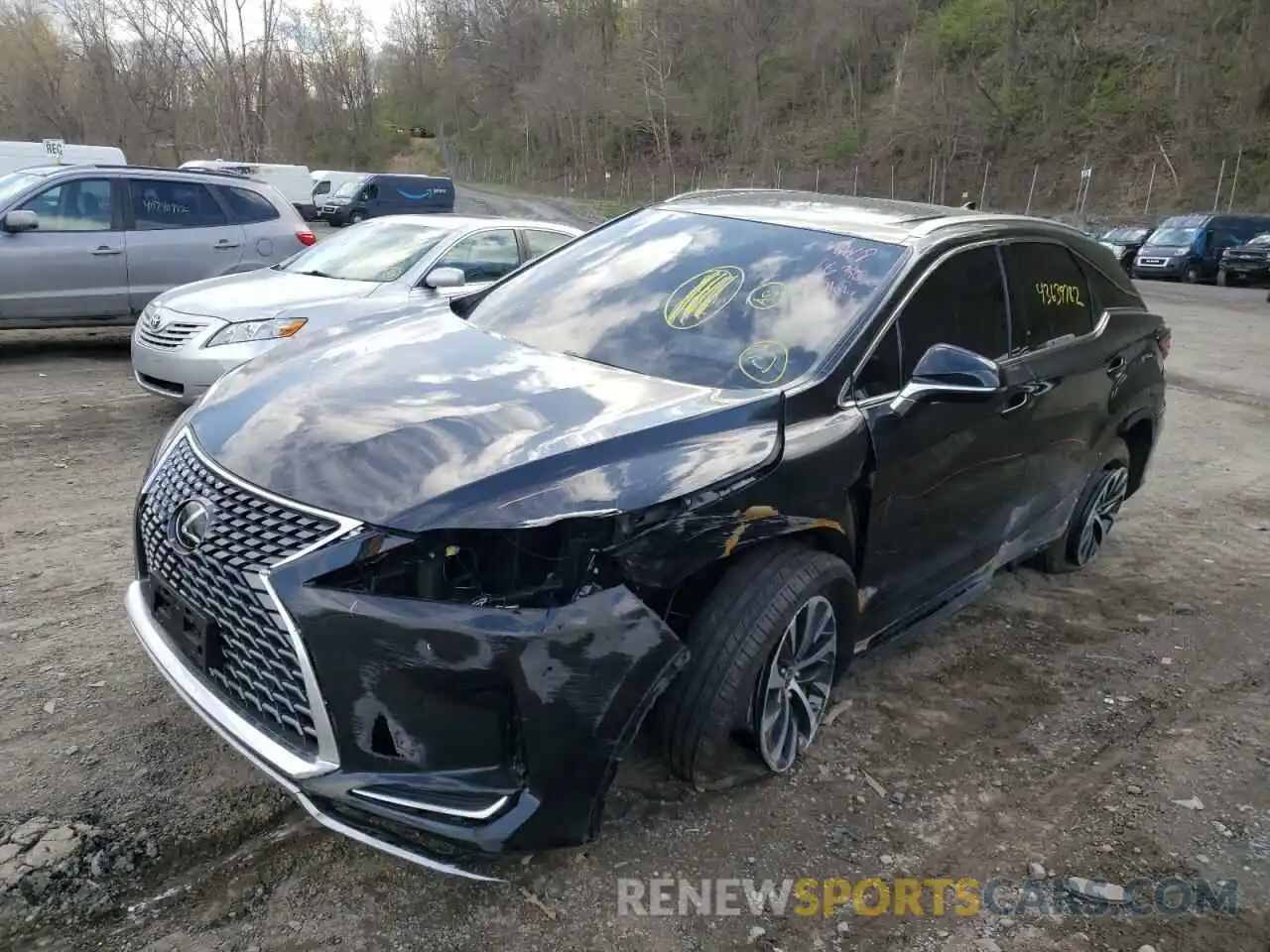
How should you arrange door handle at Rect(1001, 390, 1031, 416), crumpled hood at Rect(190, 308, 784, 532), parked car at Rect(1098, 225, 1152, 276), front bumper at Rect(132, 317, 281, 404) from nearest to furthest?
crumpled hood at Rect(190, 308, 784, 532) → door handle at Rect(1001, 390, 1031, 416) → front bumper at Rect(132, 317, 281, 404) → parked car at Rect(1098, 225, 1152, 276)

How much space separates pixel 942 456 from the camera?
3475 millimetres

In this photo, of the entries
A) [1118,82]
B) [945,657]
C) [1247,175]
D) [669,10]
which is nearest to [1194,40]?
[1118,82]

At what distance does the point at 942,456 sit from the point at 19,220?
8039mm

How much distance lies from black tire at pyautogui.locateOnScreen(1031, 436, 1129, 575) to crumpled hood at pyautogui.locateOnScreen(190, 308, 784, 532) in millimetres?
2610

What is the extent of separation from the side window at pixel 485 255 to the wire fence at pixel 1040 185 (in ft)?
76.5

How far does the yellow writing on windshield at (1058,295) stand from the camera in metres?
4.20

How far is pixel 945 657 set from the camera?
4.16 metres

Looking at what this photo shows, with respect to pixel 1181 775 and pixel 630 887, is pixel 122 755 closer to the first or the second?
pixel 630 887

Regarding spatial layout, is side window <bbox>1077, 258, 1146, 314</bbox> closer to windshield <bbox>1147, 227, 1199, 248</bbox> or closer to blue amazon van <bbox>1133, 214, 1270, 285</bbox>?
blue amazon van <bbox>1133, 214, 1270, 285</bbox>

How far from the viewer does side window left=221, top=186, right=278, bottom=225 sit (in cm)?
941

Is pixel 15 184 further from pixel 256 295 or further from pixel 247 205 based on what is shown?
pixel 256 295

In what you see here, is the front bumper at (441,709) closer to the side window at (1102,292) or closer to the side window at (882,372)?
the side window at (882,372)

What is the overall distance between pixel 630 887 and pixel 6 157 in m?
28.0

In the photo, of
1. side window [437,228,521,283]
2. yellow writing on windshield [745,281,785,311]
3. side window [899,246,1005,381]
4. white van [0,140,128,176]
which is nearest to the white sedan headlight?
side window [437,228,521,283]
